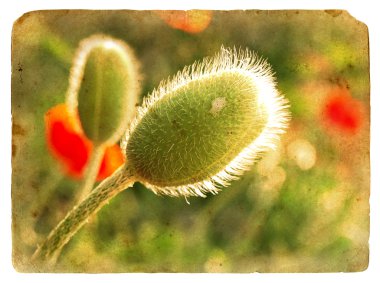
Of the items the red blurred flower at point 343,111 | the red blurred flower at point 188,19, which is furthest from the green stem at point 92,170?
the red blurred flower at point 343,111

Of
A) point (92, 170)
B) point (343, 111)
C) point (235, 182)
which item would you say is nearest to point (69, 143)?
point (92, 170)

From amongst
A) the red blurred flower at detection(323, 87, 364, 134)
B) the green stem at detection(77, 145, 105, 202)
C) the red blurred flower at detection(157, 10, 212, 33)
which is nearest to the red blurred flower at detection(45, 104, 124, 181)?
the green stem at detection(77, 145, 105, 202)

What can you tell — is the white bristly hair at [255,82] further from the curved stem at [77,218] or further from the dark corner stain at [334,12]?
the dark corner stain at [334,12]

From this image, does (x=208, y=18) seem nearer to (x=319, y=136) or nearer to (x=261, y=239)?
(x=319, y=136)

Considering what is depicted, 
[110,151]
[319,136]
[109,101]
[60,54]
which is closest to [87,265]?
[110,151]

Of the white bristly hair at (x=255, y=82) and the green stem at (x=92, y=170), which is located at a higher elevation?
the white bristly hair at (x=255, y=82)

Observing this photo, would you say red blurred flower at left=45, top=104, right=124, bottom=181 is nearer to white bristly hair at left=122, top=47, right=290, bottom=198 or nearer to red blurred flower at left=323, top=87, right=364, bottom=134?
white bristly hair at left=122, top=47, right=290, bottom=198
